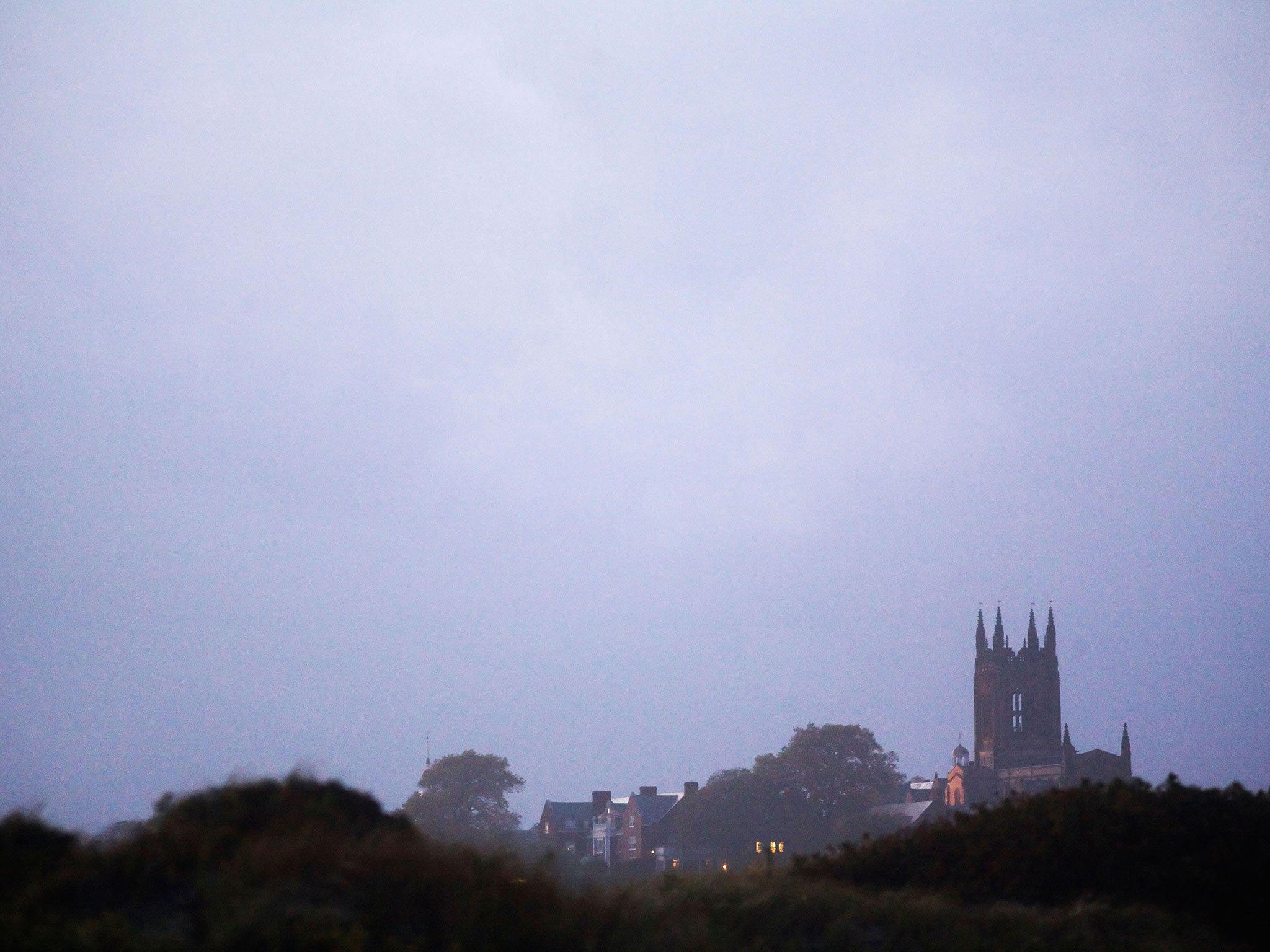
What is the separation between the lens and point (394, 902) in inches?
368

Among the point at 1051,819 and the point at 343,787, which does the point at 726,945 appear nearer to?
the point at 343,787

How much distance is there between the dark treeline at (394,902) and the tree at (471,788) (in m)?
50.5

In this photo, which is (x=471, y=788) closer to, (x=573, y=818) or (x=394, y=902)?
(x=573, y=818)

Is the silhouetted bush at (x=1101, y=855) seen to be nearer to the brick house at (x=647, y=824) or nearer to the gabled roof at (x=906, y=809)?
the gabled roof at (x=906, y=809)

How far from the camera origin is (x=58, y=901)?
9.34 metres

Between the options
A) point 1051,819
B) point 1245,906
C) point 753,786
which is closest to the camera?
point 1245,906

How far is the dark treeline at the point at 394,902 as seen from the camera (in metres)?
8.70

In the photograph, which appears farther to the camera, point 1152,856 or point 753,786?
point 753,786

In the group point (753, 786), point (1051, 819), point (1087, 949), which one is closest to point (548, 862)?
point (1087, 949)

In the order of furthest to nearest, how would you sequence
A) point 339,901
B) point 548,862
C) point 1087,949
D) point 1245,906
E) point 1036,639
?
point 1036,639
point 1245,906
point 1087,949
point 548,862
point 339,901

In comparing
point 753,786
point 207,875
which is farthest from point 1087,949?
point 753,786

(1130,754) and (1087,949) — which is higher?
(1130,754)

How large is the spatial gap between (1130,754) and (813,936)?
101 m

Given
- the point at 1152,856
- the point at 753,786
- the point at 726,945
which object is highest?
the point at 753,786
